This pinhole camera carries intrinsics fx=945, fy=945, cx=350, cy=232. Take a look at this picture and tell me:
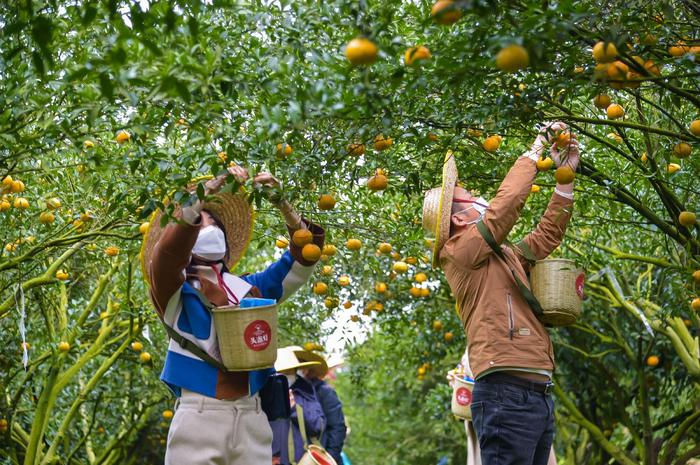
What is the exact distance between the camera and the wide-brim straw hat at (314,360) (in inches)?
307

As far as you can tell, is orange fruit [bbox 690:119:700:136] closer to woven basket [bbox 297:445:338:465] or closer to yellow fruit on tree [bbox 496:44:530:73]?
yellow fruit on tree [bbox 496:44:530:73]

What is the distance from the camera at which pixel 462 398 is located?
616 centimetres

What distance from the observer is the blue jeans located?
393 cm

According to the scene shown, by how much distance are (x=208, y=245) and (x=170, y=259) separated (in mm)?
407

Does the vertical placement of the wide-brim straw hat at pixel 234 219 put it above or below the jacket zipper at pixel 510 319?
above

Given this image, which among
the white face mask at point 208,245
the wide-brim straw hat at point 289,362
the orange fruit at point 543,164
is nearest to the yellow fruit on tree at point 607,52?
the orange fruit at point 543,164

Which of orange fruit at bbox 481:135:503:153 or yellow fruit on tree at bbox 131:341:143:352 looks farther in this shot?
yellow fruit on tree at bbox 131:341:143:352

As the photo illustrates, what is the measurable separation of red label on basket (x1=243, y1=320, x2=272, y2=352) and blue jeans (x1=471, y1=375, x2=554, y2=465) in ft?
3.16

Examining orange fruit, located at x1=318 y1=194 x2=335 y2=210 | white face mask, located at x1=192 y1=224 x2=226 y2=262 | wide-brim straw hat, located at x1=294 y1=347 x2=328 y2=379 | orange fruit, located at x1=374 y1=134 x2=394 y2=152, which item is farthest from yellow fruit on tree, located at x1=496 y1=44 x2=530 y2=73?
wide-brim straw hat, located at x1=294 y1=347 x2=328 y2=379

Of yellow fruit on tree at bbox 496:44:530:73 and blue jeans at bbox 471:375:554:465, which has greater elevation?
yellow fruit on tree at bbox 496:44:530:73

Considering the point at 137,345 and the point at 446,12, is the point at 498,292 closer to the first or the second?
the point at 446,12

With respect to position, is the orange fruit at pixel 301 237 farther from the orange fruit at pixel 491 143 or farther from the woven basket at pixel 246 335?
the orange fruit at pixel 491 143

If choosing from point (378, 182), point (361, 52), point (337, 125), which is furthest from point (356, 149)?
point (361, 52)

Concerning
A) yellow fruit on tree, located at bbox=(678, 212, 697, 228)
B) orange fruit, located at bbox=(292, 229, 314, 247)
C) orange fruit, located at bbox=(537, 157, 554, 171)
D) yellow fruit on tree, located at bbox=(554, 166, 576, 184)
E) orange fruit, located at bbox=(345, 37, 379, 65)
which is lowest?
orange fruit, located at bbox=(292, 229, 314, 247)
